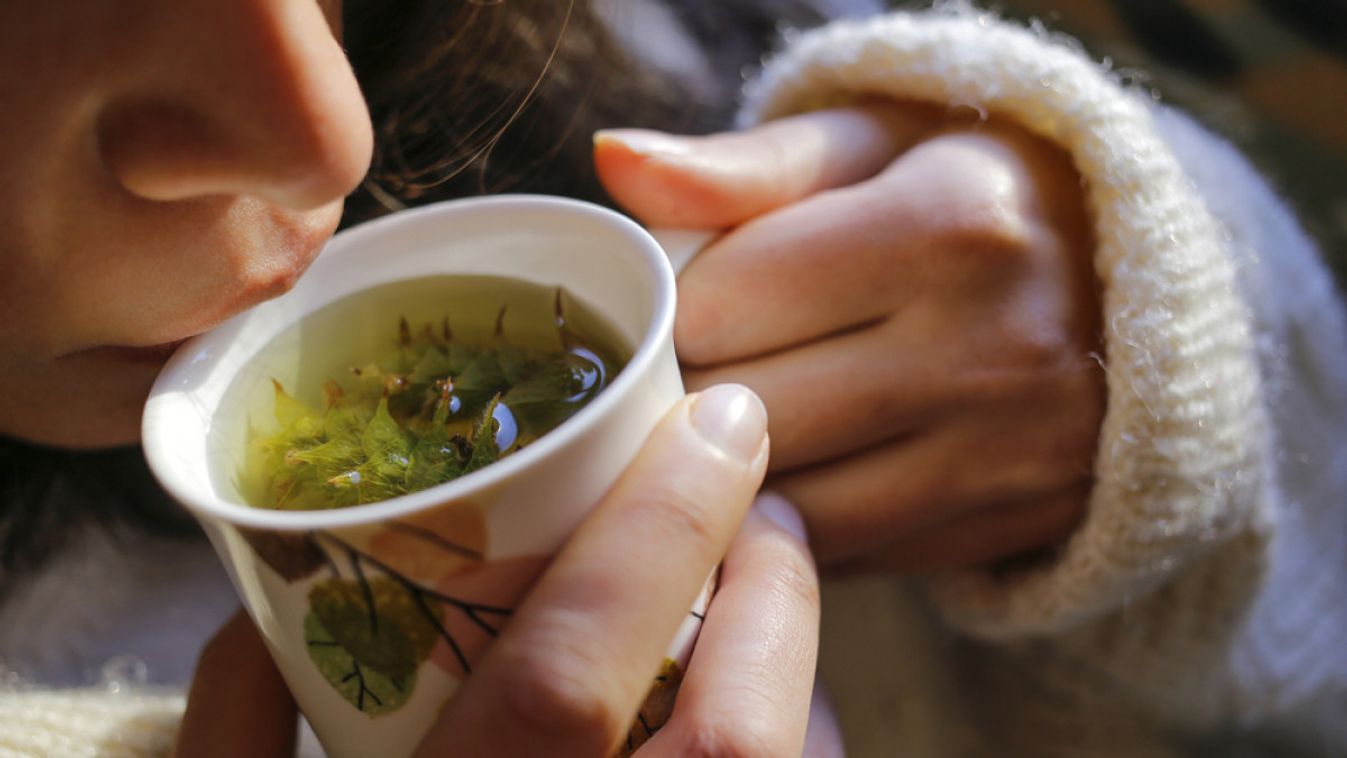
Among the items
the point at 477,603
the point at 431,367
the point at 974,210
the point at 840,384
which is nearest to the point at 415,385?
the point at 431,367

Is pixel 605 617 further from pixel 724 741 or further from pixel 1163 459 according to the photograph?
pixel 1163 459

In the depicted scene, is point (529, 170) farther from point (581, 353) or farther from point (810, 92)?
point (581, 353)

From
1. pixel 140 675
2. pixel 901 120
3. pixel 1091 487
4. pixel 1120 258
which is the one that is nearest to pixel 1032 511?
pixel 1091 487

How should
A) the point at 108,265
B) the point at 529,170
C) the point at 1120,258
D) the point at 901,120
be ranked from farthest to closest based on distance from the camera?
1. the point at 529,170
2. the point at 901,120
3. the point at 1120,258
4. the point at 108,265

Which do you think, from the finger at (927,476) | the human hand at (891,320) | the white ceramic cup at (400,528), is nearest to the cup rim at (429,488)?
the white ceramic cup at (400,528)

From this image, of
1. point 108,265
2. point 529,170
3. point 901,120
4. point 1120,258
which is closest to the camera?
point 108,265

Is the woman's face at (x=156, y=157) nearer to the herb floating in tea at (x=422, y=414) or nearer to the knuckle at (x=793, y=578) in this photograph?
the herb floating in tea at (x=422, y=414)

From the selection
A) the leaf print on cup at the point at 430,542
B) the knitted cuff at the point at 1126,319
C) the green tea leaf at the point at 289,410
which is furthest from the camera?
the knitted cuff at the point at 1126,319
